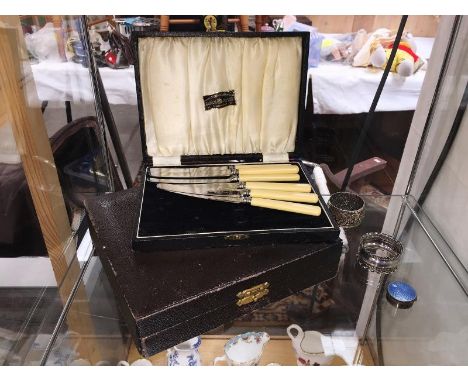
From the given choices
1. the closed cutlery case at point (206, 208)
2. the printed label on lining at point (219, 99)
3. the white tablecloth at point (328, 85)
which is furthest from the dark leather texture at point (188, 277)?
the white tablecloth at point (328, 85)

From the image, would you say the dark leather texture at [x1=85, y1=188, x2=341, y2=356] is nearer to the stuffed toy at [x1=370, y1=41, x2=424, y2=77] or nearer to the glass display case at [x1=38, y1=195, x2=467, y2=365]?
the glass display case at [x1=38, y1=195, x2=467, y2=365]

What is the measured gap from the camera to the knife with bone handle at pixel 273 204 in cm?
59

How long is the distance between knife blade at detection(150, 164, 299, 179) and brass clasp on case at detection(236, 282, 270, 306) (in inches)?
8.4

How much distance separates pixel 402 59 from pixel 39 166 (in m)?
1.19

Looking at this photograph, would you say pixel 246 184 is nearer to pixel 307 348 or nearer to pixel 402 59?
pixel 307 348

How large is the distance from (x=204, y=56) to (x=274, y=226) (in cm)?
31

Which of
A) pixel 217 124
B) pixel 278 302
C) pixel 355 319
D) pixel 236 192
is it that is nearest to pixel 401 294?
pixel 355 319

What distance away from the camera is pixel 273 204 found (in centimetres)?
61

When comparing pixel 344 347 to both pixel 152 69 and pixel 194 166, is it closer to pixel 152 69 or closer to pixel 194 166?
pixel 194 166

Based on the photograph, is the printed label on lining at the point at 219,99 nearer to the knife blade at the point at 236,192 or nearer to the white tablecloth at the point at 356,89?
the knife blade at the point at 236,192

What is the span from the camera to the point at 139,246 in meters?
0.54

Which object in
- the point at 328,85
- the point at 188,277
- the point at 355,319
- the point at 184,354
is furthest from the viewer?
the point at 328,85

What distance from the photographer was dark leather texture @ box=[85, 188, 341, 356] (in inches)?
18.8

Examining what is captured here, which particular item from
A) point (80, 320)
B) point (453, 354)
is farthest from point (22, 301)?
point (453, 354)
